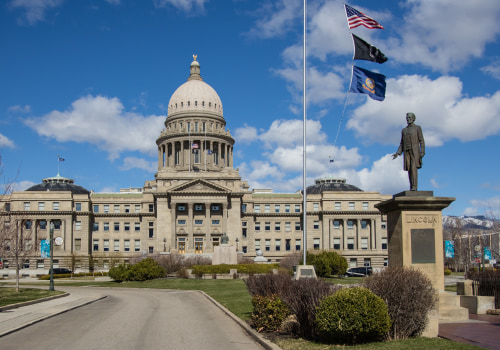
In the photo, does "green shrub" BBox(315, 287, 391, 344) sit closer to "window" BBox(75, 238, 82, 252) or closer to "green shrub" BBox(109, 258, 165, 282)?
"green shrub" BBox(109, 258, 165, 282)

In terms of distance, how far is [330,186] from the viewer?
4737 inches

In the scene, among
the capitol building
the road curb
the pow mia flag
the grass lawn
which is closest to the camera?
the road curb

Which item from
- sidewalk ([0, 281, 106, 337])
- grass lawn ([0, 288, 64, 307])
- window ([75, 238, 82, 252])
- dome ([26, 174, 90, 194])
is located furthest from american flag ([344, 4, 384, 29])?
dome ([26, 174, 90, 194])

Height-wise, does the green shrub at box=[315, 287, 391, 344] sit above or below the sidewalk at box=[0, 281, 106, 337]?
above

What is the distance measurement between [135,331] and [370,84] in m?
14.2

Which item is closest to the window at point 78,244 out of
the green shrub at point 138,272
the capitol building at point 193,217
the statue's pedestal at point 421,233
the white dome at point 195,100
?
the capitol building at point 193,217

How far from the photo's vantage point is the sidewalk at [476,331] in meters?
13.6

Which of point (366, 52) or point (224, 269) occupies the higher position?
point (366, 52)

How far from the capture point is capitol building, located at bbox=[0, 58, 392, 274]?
332 feet

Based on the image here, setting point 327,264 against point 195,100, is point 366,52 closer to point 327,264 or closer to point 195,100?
point 327,264

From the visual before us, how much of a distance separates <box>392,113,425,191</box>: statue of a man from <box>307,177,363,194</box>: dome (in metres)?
101

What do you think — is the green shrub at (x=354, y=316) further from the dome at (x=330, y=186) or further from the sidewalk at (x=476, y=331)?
the dome at (x=330, y=186)

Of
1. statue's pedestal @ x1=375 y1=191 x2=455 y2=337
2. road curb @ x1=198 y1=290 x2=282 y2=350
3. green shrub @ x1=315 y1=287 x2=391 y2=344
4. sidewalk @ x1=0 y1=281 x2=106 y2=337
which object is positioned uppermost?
statue's pedestal @ x1=375 y1=191 x2=455 y2=337

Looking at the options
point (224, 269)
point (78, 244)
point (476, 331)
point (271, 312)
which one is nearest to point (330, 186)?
point (78, 244)
